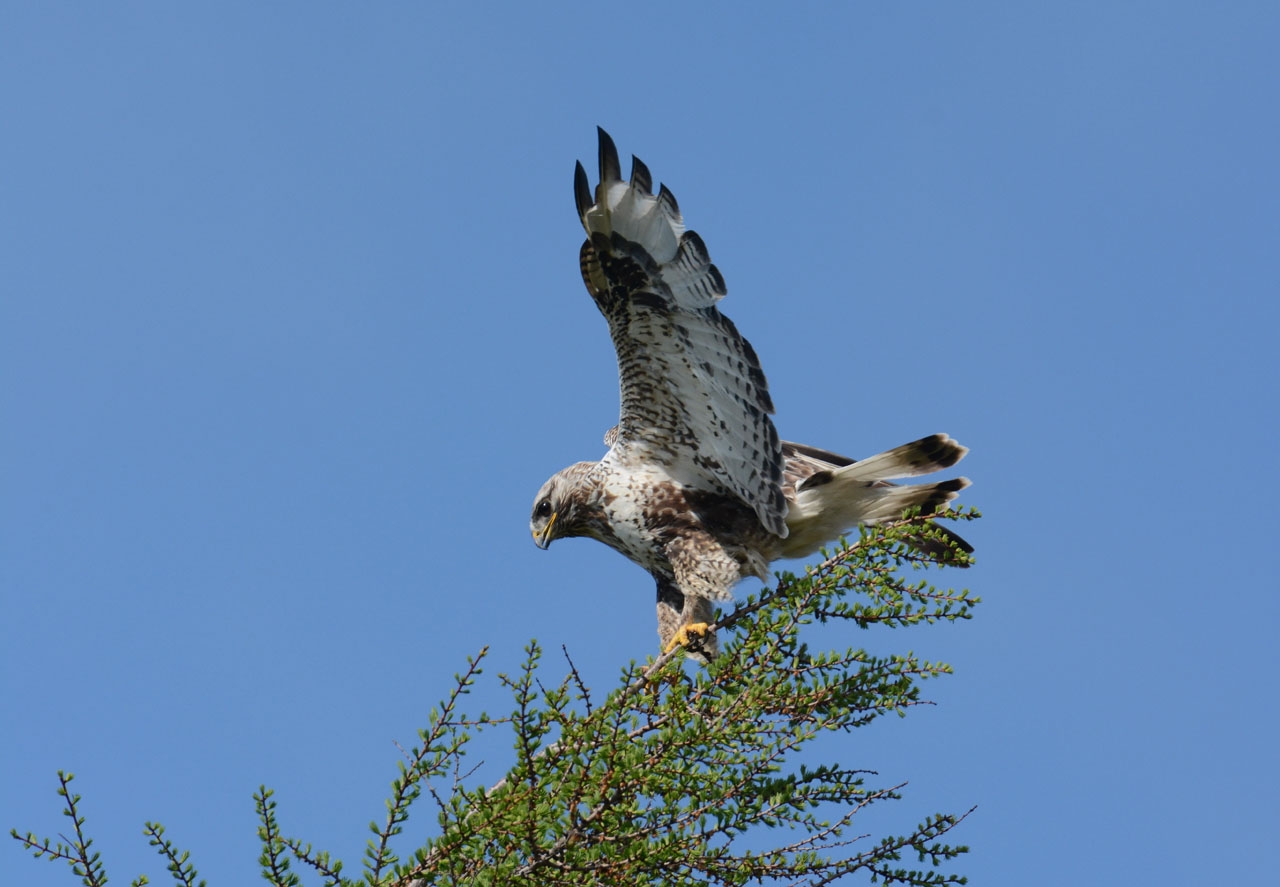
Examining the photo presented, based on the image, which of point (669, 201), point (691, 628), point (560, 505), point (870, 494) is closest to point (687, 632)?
point (691, 628)

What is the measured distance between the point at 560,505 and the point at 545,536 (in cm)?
19

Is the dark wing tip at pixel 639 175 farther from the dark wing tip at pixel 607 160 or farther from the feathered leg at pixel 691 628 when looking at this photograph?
the feathered leg at pixel 691 628

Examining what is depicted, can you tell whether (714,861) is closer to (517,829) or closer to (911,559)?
(517,829)

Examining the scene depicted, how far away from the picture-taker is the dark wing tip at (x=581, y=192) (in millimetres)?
5805

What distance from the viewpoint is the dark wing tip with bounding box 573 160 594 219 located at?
5805 millimetres

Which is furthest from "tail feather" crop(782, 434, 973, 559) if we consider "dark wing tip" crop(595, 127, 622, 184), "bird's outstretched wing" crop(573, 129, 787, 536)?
"dark wing tip" crop(595, 127, 622, 184)

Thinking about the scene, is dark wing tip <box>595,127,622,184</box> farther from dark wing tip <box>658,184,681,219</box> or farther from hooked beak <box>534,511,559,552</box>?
hooked beak <box>534,511,559,552</box>

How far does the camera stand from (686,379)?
6039mm

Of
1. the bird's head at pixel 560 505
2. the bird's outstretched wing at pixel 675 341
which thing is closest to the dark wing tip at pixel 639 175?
the bird's outstretched wing at pixel 675 341

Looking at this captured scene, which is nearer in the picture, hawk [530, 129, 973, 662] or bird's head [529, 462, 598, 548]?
hawk [530, 129, 973, 662]

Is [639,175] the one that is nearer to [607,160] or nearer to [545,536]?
[607,160]

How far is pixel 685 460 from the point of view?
20.8 ft

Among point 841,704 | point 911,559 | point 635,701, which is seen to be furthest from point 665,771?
point 911,559

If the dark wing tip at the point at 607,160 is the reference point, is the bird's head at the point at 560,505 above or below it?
below
